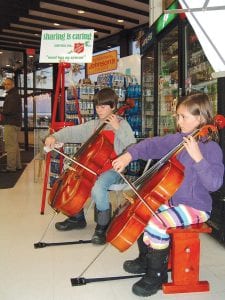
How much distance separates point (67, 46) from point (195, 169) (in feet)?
7.69

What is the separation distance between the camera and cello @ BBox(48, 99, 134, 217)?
271 cm

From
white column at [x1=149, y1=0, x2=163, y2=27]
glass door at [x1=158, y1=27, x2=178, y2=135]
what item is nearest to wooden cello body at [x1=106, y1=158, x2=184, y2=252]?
glass door at [x1=158, y1=27, x2=178, y2=135]

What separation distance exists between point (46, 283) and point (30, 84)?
38.0 ft

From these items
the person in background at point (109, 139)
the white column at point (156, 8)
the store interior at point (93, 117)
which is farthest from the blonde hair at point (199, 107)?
the white column at point (156, 8)

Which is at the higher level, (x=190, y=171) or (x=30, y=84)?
(x=30, y=84)

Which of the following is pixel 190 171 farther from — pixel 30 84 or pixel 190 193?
pixel 30 84

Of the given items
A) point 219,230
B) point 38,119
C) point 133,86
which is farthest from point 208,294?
point 38,119

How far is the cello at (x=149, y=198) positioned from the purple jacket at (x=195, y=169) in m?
0.11

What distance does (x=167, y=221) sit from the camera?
6.49ft

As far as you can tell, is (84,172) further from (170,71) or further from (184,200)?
(170,71)

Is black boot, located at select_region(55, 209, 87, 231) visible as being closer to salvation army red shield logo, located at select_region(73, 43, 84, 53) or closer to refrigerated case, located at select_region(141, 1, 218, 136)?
refrigerated case, located at select_region(141, 1, 218, 136)

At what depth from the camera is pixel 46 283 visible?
2.19 meters

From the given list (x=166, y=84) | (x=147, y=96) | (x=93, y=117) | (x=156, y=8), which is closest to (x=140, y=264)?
(x=166, y=84)

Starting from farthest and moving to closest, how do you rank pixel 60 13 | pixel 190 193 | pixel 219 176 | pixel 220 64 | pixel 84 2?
pixel 60 13 → pixel 84 2 → pixel 190 193 → pixel 219 176 → pixel 220 64
